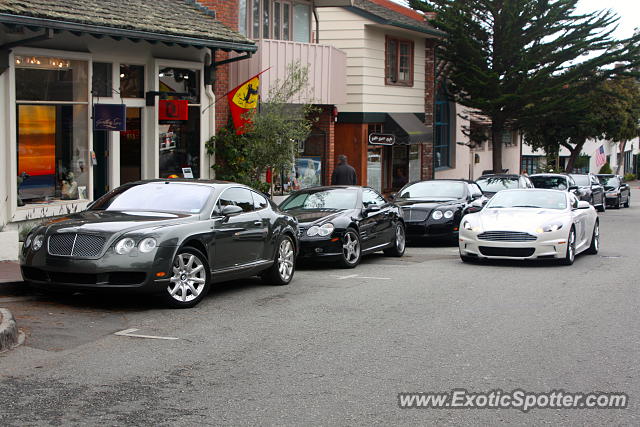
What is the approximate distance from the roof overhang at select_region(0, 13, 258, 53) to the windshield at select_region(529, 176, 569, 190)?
16.1 metres

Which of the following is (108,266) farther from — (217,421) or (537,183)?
(537,183)

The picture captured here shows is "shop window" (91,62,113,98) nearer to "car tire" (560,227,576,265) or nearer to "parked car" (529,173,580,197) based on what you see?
"car tire" (560,227,576,265)

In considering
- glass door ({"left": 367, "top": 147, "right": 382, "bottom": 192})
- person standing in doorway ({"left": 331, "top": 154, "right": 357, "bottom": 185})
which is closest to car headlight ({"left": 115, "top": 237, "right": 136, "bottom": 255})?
person standing in doorway ({"left": 331, "top": 154, "right": 357, "bottom": 185})

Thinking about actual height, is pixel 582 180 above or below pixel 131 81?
below

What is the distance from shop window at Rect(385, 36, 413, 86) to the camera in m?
29.9

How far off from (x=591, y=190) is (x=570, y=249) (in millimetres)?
20591

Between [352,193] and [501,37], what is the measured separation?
20.2m

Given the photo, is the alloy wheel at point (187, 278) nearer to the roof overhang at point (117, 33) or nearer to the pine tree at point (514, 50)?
the roof overhang at point (117, 33)

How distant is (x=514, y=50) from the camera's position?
111 feet

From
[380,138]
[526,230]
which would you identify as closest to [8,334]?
[526,230]

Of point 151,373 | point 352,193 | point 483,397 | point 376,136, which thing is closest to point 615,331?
point 483,397

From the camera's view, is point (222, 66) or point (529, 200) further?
point (222, 66)

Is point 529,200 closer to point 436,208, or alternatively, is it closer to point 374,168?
point 436,208

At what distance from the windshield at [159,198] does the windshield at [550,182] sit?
72.1ft
